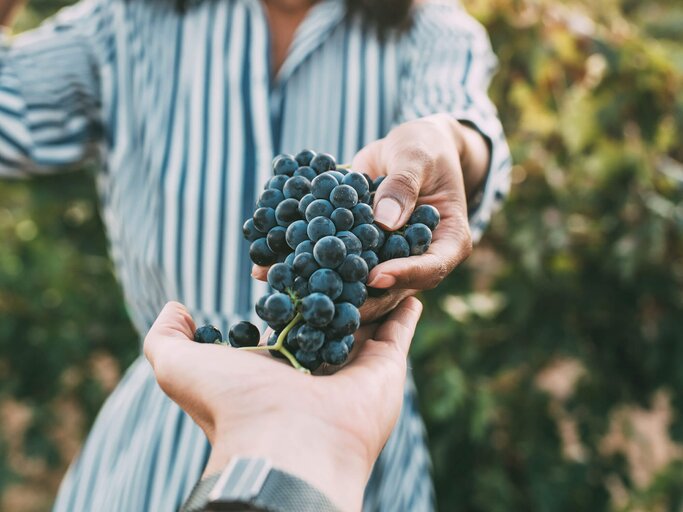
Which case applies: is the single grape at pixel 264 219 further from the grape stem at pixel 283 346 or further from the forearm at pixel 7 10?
the forearm at pixel 7 10

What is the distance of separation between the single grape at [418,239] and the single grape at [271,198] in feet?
0.68

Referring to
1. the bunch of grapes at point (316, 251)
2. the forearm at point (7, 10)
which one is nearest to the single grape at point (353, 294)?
the bunch of grapes at point (316, 251)

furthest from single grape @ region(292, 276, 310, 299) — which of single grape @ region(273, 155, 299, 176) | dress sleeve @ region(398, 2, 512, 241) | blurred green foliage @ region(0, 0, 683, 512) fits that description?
blurred green foliage @ region(0, 0, 683, 512)

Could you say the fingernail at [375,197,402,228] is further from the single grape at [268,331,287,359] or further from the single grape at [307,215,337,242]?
the single grape at [268,331,287,359]

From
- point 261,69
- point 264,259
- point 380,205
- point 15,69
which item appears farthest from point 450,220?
point 15,69

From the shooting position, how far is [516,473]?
8.84ft

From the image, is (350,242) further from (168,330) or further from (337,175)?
(168,330)

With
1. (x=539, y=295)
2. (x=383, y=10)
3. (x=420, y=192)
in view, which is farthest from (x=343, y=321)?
(x=539, y=295)

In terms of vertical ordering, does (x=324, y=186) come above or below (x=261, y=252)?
above

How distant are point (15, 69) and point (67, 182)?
1.19m

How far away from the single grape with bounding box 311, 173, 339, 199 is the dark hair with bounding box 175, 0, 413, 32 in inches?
31.4

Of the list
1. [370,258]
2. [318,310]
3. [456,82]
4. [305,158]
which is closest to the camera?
Result: [318,310]

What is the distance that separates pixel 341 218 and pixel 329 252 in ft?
0.23

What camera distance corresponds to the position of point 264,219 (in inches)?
39.0
